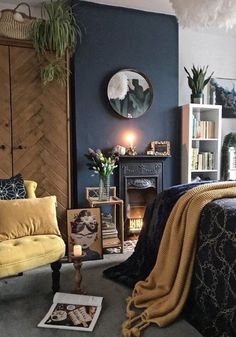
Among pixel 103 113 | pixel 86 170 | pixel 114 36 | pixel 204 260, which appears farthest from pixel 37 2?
pixel 204 260

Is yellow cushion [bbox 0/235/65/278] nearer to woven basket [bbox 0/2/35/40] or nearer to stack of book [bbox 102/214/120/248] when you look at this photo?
stack of book [bbox 102/214/120/248]

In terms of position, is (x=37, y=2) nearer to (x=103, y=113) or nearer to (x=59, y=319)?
(x=103, y=113)

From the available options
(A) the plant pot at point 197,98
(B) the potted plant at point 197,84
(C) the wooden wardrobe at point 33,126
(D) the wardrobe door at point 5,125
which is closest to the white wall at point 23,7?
(C) the wooden wardrobe at point 33,126

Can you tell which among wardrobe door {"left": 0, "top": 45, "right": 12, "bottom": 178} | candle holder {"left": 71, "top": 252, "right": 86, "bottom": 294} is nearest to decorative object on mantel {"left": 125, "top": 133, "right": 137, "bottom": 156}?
wardrobe door {"left": 0, "top": 45, "right": 12, "bottom": 178}

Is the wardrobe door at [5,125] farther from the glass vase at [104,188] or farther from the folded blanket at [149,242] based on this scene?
the folded blanket at [149,242]

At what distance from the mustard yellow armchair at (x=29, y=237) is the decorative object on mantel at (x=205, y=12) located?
1652 millimetres

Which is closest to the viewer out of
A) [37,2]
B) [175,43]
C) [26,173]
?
[26,173]

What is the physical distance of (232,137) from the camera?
413cm

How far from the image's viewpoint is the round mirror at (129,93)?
3.55 m

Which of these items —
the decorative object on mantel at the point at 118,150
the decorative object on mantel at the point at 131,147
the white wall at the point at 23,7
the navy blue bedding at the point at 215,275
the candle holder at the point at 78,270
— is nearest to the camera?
the navy blue bedding at the point at 215,275

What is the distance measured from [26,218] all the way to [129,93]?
199 cm

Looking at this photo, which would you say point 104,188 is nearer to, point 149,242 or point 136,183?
point 136,183

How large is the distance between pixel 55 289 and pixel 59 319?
398mm

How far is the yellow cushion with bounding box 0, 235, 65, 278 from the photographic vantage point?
78.1 inches
